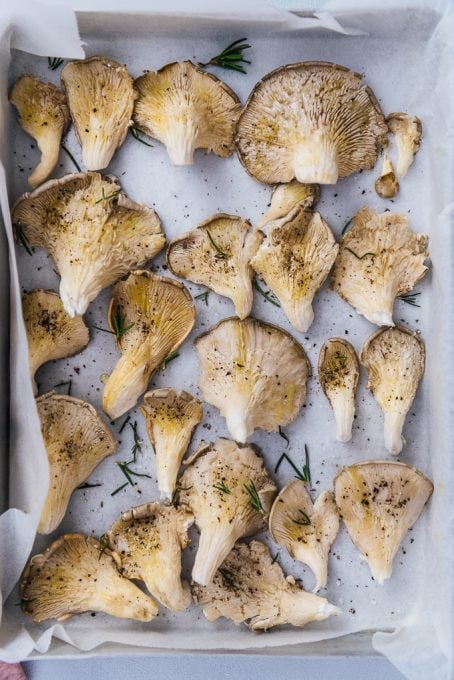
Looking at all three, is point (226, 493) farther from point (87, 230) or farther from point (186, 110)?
point (186, 110)

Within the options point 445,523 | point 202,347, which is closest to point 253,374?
point 202,347

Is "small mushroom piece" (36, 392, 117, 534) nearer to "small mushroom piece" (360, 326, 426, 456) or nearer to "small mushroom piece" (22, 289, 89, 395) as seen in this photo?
"small mushroom piece" (22, 289, 89, 395)

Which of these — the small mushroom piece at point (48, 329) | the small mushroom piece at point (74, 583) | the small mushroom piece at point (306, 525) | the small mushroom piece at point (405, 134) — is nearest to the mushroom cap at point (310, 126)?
the small mushroom piece at point (405, 134)

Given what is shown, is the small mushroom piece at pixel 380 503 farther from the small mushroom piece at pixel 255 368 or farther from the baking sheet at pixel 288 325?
the small mushroom piece at pixel 255 368

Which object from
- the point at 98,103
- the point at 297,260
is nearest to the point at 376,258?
the point at 297,260

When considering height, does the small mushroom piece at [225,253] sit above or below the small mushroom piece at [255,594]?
above

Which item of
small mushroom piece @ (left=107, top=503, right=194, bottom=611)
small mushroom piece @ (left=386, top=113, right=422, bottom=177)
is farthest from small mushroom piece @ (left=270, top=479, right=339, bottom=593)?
small mushroom piece @ (left=386, top=113, right=422, bottom=177)
